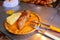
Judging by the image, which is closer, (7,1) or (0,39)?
(0,39)

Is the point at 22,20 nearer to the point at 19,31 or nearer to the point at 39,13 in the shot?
the point at 19,31

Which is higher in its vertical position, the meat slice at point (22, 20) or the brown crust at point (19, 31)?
the meat slice at point (22, 20)

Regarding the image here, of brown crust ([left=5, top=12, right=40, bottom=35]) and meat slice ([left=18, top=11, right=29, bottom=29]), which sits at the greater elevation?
meat slice ([left=18, top=11, right=29, bottom=29])

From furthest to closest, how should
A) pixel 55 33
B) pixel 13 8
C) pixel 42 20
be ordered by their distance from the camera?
pixel 13 8 → pixel 42 20 → pixel 55 33

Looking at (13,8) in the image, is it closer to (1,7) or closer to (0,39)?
(1,7)

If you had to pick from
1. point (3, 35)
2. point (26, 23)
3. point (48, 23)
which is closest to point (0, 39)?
point (3, 35)

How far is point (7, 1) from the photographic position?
87cm

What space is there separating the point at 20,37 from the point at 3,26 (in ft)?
0.44

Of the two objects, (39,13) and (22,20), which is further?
(39,13)

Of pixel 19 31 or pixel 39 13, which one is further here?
pixel 39 13

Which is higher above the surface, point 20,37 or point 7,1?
point 7,1

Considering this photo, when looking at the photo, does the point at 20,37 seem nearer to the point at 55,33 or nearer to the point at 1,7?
the point at 55,33

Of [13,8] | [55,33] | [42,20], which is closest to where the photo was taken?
[55,33]

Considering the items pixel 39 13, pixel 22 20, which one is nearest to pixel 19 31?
pixel 22 20
